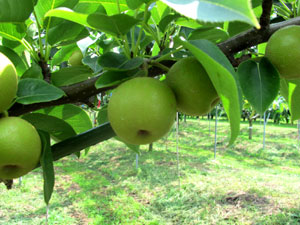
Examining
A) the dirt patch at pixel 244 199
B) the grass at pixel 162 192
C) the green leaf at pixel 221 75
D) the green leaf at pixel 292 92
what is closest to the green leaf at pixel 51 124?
the green leaf at pixel 221 75

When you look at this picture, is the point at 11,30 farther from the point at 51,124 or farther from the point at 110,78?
the point at 110,78

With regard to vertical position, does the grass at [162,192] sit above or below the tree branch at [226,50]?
below

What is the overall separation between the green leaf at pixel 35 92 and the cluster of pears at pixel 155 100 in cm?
12

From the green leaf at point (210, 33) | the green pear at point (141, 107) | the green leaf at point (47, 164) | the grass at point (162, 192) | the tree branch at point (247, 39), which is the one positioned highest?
the green leaf at point (210, 33)

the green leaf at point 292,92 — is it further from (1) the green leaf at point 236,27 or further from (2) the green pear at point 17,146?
(2) the green pear at point 17,146

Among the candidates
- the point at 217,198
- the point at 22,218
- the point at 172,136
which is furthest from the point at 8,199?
the point at 172,136

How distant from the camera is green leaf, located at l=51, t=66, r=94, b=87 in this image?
0.72 meters

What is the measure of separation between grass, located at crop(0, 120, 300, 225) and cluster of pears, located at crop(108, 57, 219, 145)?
3.54 m

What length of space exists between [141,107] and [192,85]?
0.32 feet

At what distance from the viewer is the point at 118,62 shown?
1.74ft

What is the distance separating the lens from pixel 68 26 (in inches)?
27.4

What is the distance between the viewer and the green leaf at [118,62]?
0.49 m

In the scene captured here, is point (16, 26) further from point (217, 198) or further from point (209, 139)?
point (209, 139)

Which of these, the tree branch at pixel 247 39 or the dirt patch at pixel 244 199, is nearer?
the tree branch at pixel 247 39
